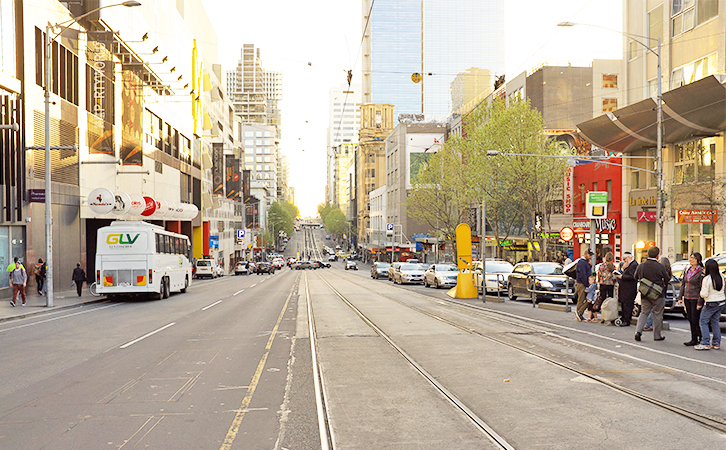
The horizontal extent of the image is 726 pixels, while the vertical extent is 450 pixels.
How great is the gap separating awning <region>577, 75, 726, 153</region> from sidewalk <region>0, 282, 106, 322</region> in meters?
26.9

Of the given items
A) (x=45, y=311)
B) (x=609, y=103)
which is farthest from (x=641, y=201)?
(x=45, y=311)

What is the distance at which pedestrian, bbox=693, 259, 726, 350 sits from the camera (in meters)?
11.2

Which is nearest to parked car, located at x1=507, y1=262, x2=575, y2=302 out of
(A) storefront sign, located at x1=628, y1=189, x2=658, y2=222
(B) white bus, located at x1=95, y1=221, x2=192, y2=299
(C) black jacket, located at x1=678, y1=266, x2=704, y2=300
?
(C) black jacket, located at x1=678, y1=266, x2=704, y2=300

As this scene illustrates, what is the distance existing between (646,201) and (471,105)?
3846 cm

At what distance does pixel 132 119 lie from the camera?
4288 centimetres

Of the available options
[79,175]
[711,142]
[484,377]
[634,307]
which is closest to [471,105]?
[711,142]

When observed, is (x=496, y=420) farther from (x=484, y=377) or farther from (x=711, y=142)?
(x=711, y=142)

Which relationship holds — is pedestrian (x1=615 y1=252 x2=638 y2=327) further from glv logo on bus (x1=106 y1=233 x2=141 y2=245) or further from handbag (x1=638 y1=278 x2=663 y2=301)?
glv logo on bus (x1=106 y1=233 x2=141 y2=245)

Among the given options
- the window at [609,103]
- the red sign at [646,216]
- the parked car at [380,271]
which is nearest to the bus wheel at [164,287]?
the red sign at [646,216]

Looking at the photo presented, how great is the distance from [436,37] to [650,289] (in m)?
143

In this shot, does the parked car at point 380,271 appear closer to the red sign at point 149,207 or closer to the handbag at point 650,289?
the red sign at point 149,207

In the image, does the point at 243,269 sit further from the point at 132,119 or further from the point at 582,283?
the point at 582,283

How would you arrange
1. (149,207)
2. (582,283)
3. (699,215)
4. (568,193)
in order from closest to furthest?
(582,283) → (699,215) → (149,207) → (568,193)

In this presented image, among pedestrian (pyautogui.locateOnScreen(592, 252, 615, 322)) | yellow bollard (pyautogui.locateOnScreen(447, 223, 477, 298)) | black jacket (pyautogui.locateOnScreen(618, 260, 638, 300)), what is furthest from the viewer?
yellow bollard (pyautogui.locateOnScreen(447, 223, 477, 298))
